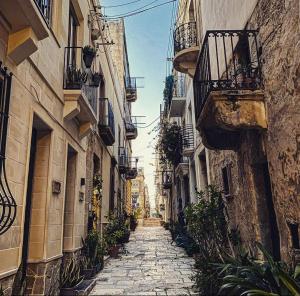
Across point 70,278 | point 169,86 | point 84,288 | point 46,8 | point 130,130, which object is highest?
point 169,86

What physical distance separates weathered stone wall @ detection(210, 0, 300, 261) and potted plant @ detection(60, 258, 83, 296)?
3303 mm

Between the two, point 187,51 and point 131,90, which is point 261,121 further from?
point 131,90

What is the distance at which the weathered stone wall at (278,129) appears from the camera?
12.4ft

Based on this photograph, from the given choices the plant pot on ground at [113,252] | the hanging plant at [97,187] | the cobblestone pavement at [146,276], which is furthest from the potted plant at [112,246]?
the hanging plant at [97,187]

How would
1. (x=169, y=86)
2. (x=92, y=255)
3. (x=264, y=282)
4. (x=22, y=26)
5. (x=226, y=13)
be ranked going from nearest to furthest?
(x=264, y=282)
(x=22, y=26)
(x=226, y=13)
(x=92, y=255)
(x=169, y=86)

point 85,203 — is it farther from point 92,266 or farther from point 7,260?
point 7,260

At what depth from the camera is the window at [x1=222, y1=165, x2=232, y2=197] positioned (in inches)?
272

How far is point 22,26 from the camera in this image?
3732 mm

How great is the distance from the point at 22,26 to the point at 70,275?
435cm

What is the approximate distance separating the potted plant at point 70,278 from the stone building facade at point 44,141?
0.14 metres

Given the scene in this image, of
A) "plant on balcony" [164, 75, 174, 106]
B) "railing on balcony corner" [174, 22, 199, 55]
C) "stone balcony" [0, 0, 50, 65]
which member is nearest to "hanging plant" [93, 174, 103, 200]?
"railing on balcony corner" [174, 22, 199, 55]

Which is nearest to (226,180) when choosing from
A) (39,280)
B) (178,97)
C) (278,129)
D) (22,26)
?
(278,129)

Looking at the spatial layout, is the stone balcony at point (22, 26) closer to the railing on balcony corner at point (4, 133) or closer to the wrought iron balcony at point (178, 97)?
the railing on balcony corner at point (4, 133)

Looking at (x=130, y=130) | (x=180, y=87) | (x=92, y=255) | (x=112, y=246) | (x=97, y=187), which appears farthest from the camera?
(x=130, y=130)
